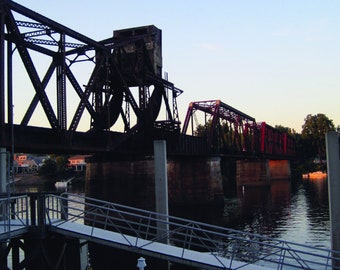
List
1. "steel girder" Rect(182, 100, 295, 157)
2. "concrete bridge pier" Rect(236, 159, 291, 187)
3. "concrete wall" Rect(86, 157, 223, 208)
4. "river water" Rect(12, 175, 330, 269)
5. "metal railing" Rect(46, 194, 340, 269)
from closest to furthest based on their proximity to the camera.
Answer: "metal railing" Rect(46, 194, 340, 269) < "river water" Rect(12, 175, 330, 269) < "concrete wall" Rect(86, 157, 223, 208) < "steel girder" Rect(182, 100, 295, 157) < "concrete bridge pier" Rect(236, 159, 291, 187)

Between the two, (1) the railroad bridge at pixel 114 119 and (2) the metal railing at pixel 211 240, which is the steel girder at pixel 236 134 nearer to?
(1) the railroad bridge at pixel 114 119

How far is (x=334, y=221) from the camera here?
2323cm

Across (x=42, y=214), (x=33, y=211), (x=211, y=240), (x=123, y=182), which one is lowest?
(x=211, y=240)

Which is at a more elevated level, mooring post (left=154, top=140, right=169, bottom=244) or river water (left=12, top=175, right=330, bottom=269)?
mooring post (left=154, top=140, right=169, bottom=244)

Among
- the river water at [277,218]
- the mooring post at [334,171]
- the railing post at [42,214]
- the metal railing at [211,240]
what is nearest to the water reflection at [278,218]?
the river water at [277,218]

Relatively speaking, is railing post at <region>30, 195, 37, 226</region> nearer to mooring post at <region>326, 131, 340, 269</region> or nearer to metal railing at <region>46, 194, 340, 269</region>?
metal railing at <region>46, 194, 340, 269</region>

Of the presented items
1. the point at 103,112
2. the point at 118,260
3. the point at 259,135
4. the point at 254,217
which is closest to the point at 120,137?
the point at 103,112

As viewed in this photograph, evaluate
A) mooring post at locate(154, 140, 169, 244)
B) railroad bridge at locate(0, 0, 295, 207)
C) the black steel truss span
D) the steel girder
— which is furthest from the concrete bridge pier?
mooring post at locate(154, 140, 169, 244)

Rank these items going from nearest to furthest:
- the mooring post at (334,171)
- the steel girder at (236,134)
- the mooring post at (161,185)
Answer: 1. the mooring post at (334,171)
2. the mooring post at (161,185)
3. the steel girder at (236,134)

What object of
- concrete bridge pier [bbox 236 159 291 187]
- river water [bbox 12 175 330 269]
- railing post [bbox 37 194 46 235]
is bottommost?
river water [bbox 12 175 330 269]

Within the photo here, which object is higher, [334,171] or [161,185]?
[334,171]

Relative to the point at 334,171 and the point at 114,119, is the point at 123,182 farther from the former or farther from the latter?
the point at 334,171

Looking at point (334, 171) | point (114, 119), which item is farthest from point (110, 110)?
point (334, 171)

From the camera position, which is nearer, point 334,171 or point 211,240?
point 211,240
